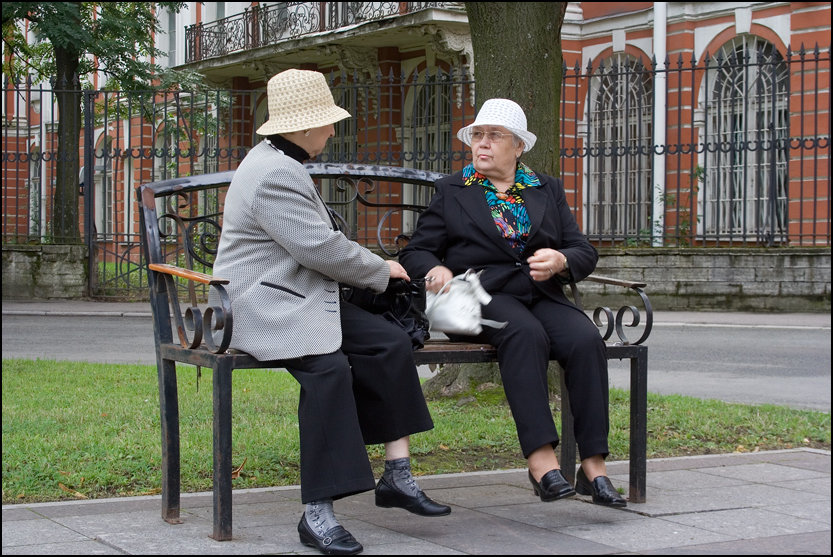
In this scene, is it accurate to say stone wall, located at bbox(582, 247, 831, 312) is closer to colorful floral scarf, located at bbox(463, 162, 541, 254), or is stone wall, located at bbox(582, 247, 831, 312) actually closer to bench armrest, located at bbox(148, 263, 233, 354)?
colorful floral scarf, located at bbox(463, 162, 541, 254)

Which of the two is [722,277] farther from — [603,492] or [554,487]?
[554,487]

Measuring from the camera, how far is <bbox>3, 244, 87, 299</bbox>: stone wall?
18.9m

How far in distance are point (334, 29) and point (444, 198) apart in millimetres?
21043

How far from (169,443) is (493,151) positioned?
70.7 inches

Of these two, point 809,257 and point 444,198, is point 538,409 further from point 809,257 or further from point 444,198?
point 809,257

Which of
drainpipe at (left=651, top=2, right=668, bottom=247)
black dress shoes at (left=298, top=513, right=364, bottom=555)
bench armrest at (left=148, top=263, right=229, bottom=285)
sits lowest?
black dress shoes at (left=298, top=513, right=364, bottom=555)

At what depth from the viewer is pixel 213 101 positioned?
20.4 metres

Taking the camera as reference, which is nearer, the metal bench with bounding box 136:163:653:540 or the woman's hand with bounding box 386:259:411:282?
the metal bench with bounding box 136:163:653:540

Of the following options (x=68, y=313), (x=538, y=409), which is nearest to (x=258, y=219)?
(x=538, y=409)

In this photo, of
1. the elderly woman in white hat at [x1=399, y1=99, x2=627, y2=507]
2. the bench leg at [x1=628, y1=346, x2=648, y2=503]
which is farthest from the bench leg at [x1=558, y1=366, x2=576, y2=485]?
the elderly woman in white hat at [x1=399, y1=99, x2=627, y2=507]

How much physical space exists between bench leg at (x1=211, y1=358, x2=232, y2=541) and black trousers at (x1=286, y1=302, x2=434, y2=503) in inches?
9.6

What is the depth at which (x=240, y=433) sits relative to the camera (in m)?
6.02

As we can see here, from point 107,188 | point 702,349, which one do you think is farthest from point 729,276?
point 107,188

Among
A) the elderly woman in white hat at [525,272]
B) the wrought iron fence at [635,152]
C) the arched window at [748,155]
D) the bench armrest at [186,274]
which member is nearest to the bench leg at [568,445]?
the elderly woman in white hat at [525,272]
